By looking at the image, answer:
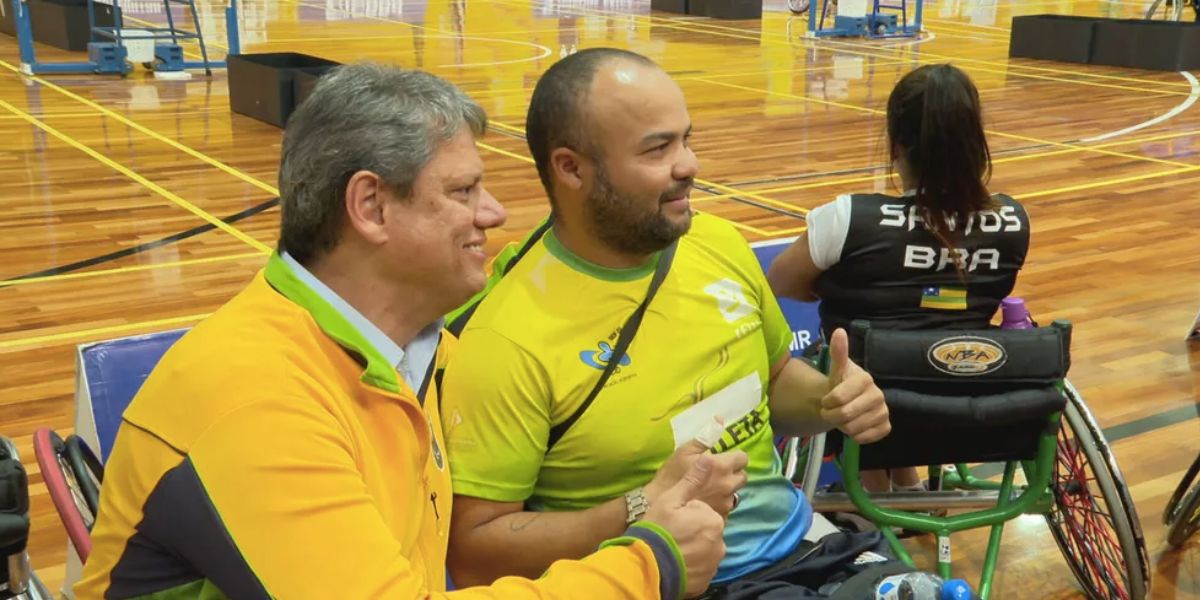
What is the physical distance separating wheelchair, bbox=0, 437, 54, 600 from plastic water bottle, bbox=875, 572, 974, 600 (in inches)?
48.1

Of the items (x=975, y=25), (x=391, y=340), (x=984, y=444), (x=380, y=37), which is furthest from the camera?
(x=975, y=25)

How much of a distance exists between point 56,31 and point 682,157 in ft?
43.1

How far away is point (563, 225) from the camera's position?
2010 millimetres

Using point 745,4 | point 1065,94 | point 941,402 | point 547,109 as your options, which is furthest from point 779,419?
point 745,4

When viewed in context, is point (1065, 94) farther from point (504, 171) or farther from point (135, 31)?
point (135, 31)

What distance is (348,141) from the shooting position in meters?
1.46

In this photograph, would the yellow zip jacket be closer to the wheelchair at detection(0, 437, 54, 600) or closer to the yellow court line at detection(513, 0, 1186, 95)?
the wheelchair at detection(0, 437, 54, 600)

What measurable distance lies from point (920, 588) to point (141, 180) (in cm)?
656

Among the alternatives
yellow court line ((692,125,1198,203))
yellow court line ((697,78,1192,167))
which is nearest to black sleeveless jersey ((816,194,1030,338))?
yellow court line ((692,125,1198,203))

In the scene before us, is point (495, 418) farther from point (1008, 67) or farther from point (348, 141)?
point (1008, 67)

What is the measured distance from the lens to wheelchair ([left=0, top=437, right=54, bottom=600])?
5.55 ft

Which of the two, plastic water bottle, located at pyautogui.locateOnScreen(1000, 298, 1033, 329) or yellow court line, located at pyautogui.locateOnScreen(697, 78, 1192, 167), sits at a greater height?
plastic water bottle, located at pyautogui.locateOnScreen(1000, 298, 1033, 329)

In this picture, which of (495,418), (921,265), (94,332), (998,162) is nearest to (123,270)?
(94,332)

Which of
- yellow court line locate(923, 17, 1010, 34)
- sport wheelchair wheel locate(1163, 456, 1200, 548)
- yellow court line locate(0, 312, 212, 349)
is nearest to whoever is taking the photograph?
sport wheelchair wheel locate(1163, 456, 1200, 548)
